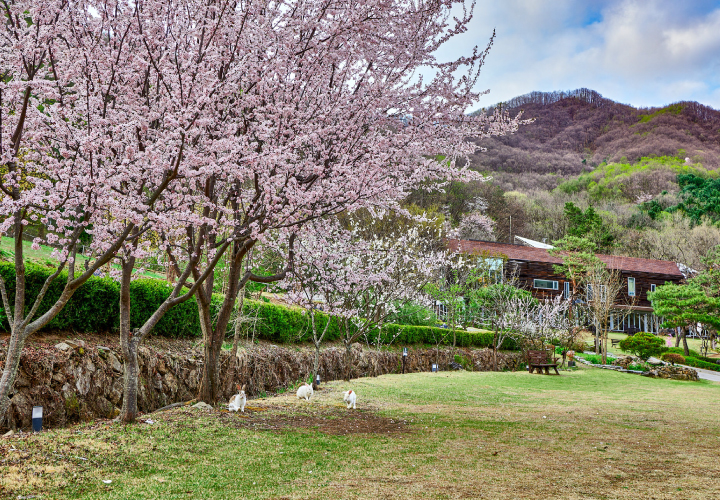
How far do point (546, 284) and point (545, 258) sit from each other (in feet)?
7.24

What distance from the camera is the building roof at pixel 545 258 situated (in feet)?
119

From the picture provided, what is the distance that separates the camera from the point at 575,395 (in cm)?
1299

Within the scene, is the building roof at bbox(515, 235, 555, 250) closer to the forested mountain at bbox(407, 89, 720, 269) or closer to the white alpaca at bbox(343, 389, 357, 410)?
the forested mountain at bbox(407, 89, 720, 269)

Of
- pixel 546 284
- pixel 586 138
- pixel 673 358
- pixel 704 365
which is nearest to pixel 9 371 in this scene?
pixel 673 358

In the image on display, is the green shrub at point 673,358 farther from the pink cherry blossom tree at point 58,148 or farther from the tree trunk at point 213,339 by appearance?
the pink cherry blossom tree at point 58,148

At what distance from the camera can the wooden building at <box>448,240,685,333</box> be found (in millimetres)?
38500

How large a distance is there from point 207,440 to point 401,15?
242 inches

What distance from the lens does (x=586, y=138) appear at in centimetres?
A: 9906

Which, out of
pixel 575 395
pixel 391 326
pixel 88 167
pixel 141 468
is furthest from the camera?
pixel 391 326

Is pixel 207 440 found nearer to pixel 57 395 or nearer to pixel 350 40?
pixel 57 395

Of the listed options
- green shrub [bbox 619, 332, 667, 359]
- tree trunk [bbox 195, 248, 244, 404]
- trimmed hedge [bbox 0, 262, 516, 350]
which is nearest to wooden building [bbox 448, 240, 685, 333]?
green shrub [bbox 619, 332, 667, 359]

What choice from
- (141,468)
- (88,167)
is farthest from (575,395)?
(88,167)

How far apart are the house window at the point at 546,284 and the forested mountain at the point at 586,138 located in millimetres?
30447

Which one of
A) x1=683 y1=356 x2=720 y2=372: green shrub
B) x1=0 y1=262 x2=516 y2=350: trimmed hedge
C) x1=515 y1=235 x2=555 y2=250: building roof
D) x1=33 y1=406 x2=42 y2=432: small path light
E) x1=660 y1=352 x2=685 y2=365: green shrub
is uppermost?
x1=515 y1=235 x2=555 y2=250: building roof
